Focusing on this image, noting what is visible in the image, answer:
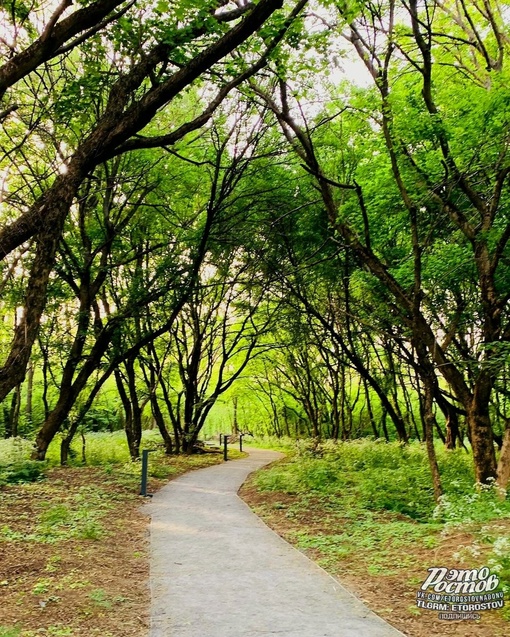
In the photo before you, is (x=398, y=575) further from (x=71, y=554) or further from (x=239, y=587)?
(x=71, y=554)

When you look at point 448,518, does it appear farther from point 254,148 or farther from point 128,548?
point 254,148

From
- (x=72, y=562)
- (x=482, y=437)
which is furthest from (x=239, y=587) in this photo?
(x=482, y=437)

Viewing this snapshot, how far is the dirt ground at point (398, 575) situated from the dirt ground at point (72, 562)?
2.13 metres

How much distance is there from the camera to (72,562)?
5.39 metres

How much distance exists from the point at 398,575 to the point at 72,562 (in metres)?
3.64

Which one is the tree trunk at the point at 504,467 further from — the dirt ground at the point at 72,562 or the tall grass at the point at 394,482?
the dirt ground at the point at 72,562

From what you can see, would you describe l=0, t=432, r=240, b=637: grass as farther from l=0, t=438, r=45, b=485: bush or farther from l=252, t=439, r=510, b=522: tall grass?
l=252, t=439, r=510, b=522: tall grass

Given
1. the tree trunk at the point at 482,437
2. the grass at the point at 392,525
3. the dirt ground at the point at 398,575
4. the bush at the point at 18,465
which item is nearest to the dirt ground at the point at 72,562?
the bush at the point at 18,465

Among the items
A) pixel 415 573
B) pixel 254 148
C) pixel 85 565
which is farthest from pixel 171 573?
pixel 254 148

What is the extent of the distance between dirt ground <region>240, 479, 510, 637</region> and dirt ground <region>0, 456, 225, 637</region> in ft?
6.99

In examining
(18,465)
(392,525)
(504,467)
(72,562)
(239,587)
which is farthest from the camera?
(18,465)

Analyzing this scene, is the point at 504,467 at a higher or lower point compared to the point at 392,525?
higher

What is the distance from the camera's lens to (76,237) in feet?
42.9

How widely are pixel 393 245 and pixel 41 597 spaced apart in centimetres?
1151
